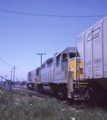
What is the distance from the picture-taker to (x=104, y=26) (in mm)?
6062

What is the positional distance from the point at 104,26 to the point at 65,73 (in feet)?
16.6

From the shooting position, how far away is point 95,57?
6469 mm

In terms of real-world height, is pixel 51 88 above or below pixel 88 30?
below

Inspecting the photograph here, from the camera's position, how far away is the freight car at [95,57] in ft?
19.5

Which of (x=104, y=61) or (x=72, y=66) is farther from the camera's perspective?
(x=72, y=66)

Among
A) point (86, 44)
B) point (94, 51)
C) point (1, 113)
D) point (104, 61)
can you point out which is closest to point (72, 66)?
point (86, 44)

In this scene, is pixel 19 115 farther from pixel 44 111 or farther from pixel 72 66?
pixel 72 66

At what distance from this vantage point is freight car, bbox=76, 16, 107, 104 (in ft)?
19.5

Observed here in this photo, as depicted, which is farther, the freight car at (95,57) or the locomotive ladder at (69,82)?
the locomotive ladder at (69,82)

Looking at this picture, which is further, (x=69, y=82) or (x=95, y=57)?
(x=69, y=82)

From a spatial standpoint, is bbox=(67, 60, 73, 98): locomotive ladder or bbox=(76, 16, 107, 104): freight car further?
bbox=(67, 60, 73, 98): locomotive ladder

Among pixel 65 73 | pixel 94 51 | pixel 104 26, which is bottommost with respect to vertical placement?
pixel 65 73

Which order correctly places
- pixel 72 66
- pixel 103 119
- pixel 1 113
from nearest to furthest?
pixel 103 119, pixel 1 113, pixel 72 66

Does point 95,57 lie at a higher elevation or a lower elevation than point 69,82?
higher
